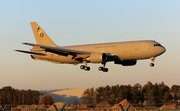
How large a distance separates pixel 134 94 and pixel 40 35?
4800cm

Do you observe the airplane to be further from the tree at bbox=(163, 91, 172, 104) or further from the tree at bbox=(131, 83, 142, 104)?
the tree at bbox=(131, 83, 142, 104)

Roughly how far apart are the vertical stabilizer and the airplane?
14.7 feet

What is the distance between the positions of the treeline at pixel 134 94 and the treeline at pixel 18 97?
17.9m

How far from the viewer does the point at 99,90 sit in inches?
3984

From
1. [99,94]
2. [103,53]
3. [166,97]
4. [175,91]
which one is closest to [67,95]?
[99,94]

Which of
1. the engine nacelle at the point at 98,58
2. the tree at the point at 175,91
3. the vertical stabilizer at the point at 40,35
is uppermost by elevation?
the vertical stabilizer at the point at 40,35

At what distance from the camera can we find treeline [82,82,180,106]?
93062 mm

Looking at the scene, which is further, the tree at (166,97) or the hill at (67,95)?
the hill at (67,95)

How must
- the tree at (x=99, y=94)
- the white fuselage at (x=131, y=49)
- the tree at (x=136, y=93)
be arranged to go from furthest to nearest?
1. the tree at (x=99, y=94)
2. the tree at (x=136, y=93)
3. the white fuselage at (x=131, y=49)

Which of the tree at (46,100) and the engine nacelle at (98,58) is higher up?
the engine nacelle at (98,58)

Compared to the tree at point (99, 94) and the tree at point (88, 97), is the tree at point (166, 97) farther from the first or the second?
the tree at point (88, 97)

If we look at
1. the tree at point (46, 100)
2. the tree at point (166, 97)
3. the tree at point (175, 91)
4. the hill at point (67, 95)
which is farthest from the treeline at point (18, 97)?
the tree at point (175, 91)

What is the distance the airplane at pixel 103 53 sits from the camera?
47.6 metres

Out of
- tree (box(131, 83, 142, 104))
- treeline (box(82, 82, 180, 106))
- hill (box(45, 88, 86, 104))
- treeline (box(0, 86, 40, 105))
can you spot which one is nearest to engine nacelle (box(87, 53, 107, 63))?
treeline (box(0, 86, 40, 105))
